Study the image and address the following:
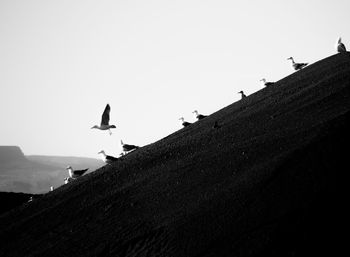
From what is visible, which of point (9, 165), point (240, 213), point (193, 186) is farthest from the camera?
point (9, 165)

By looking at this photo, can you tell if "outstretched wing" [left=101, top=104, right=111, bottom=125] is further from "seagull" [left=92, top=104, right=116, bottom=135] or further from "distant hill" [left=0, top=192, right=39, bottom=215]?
"distant hill" [left=0, top=192, right=39, bottom=215]

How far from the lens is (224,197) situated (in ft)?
31.1

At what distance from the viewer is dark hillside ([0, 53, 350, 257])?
7484 millimetres

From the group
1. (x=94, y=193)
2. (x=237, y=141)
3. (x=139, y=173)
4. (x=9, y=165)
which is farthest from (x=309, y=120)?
(x=9, y=165)

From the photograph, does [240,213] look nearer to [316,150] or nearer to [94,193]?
[316,150]

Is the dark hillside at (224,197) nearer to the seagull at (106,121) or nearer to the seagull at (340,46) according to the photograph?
the seagull at (106,121)

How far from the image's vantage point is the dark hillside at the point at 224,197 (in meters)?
7.48

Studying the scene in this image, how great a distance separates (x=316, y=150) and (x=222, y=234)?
118 inches

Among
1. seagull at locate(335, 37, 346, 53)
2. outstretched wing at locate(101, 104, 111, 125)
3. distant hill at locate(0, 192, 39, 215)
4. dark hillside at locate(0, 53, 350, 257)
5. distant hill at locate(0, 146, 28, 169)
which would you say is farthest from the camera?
distant hill at locate(0, 146, 28, 169)

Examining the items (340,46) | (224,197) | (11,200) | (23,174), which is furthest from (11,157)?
(224,197)

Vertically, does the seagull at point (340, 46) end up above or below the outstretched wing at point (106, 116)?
below

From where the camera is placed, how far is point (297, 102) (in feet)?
50.8

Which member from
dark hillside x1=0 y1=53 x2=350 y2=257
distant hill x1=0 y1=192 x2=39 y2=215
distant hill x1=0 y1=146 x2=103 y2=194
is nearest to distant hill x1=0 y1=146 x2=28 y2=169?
distant hill x1=0 y1=146 x2=103 y2=194

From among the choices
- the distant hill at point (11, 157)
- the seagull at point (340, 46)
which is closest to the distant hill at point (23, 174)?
the distant hill at point (11, 157)
